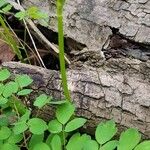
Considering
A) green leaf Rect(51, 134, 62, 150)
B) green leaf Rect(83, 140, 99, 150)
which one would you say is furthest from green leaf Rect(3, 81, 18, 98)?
green leaf Rect(83, 140, 99, 150)

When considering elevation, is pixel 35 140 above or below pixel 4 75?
below

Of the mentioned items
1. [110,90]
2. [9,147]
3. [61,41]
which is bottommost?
[9,147]

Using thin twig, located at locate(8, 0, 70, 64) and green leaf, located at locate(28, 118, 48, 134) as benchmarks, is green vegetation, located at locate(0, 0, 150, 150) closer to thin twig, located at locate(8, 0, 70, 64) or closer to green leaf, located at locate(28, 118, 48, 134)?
green leaf, located at locate(28, 118, 48, 134)

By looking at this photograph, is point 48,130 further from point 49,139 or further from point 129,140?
point 129,140

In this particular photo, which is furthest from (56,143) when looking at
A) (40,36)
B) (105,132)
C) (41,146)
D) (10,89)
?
(40,36)

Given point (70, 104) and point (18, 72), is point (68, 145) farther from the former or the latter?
point (18, 72)

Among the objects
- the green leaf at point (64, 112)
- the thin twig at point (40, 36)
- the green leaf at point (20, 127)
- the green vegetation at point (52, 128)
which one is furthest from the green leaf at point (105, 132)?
the thin twig at point (40, 36)
